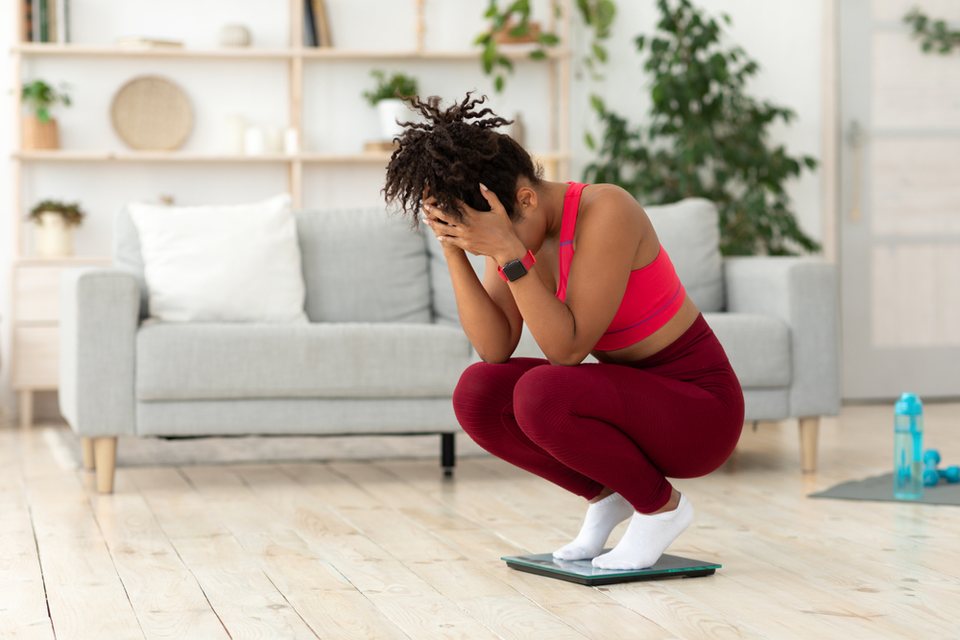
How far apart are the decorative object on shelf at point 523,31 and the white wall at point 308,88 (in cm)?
19

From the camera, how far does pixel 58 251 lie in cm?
436

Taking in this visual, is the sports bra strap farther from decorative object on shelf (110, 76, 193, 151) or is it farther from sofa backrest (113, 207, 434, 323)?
decorative object on shelf (110, 76, 193, 151)

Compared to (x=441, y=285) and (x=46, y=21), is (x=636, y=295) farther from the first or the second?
(x=46, y=21)

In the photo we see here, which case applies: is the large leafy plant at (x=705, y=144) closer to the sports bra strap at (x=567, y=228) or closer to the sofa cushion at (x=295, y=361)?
the sofa cushion at (x=295, y=361)

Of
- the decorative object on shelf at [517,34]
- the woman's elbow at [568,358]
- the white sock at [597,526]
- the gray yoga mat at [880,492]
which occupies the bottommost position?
the gray yoga mat at [880,492]

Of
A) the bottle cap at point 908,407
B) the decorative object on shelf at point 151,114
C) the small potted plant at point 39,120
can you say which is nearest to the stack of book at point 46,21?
the small potted plant at point 39,120

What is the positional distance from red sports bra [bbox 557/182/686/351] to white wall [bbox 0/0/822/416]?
314 cm

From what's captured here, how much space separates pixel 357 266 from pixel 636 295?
1686mm

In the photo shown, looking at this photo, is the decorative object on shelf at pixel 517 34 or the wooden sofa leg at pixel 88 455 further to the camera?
the decorative object on shelf at pixel 517 34

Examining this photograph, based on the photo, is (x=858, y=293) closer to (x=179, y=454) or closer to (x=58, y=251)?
(x=179, y=454)

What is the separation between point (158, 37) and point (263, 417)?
2536 mm

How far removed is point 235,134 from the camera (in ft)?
15.1

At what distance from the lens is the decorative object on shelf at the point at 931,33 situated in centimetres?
481

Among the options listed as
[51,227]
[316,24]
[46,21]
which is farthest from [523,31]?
[51,227]
